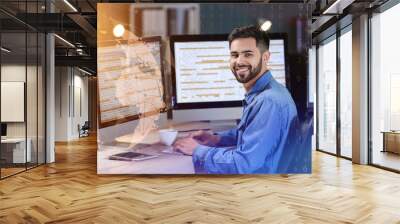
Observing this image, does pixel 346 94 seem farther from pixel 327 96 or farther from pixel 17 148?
pixel 17 148

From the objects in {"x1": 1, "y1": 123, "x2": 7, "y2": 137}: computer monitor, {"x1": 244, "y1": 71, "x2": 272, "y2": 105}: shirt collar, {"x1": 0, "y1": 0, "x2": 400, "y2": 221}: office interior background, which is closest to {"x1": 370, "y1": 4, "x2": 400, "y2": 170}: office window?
{"x1": 0, "y1": 0, "x2": 400, "y2": 221}: office interior background

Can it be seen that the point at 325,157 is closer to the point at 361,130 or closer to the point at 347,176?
the point at 361,130

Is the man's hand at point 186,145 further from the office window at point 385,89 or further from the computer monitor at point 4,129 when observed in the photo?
the office window at point 385,89

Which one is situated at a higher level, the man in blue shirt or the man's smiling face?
the man's smiling face

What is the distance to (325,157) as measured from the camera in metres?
9.49

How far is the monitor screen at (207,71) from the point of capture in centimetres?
636

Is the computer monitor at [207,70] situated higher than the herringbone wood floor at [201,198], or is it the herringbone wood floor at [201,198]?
the computer monitor at [207,70]

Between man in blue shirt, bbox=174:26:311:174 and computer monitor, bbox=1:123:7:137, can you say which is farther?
computer monitor, bbox=1:123:7:137

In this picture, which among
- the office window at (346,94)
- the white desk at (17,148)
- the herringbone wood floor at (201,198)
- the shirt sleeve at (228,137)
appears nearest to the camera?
the herringbone wood floor at (201,198)

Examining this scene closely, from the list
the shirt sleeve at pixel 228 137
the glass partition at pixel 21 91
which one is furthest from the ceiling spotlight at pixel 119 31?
the shirt sleeve at pixel 228 137

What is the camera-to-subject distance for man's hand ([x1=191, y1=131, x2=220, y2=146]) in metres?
6.36

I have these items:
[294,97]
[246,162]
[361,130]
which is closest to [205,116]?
[246,162]

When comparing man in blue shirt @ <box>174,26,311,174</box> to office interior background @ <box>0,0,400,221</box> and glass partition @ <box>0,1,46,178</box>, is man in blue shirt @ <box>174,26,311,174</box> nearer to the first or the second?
office interior background @ <box>0,0,400,221</box>

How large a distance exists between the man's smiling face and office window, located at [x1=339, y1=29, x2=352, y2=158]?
354 centimetres
